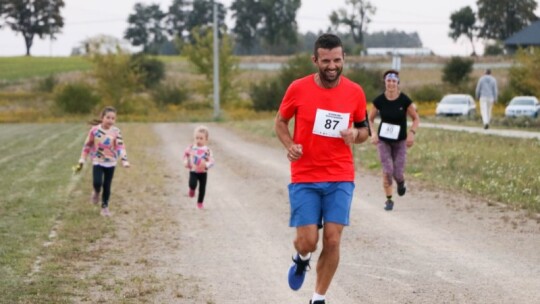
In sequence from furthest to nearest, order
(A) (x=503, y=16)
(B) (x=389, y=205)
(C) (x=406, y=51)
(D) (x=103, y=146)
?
(C) (x=406, y=51), (A) (x=503, y=16), (B) (x=389, y=205), (D) (x=103, y=146)

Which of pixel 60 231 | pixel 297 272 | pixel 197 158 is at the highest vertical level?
pixel 297 272

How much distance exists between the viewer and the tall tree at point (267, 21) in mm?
127750

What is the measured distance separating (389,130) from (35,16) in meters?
100

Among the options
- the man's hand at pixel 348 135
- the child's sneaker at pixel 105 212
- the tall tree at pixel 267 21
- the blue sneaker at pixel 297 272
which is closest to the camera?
the man's hand at pixel 348 135

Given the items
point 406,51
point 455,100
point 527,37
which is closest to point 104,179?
point 455,100

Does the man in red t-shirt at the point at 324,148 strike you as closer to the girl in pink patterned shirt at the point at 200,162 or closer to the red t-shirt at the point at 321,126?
the red t-shirt at the point at 321,126

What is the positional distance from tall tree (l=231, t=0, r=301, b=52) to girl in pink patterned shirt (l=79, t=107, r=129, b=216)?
11154 centimetres

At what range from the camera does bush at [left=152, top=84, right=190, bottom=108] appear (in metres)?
73.3

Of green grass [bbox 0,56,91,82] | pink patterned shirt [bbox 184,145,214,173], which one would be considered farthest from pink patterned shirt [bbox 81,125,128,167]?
green grass [bbox 0,56,91,82]

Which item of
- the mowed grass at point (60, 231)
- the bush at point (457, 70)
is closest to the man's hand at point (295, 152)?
the mowed grass at point (60, 231)

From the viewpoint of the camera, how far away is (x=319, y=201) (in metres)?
7.00

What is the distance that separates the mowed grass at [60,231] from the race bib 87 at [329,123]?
2148 mm

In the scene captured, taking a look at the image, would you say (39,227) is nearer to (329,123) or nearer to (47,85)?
(329,123)

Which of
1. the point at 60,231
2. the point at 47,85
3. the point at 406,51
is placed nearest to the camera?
the point at 60,231
